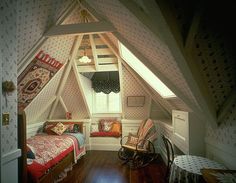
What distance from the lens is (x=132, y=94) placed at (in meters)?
4.97

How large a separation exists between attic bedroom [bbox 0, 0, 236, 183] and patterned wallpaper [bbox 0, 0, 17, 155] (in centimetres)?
1

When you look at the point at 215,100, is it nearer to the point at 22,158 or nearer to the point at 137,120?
the point at 22,158

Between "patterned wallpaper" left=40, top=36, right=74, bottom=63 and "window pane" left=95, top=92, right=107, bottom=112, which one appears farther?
"window pane" left=95, top=92, right=107, bottom=112

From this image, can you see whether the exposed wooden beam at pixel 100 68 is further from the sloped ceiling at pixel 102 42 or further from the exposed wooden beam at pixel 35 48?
the exposed wooden beam at pixel 35 48

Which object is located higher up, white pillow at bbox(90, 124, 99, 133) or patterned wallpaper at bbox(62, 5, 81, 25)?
patterned wallpaper at bbox(62, 5, 81, 25)

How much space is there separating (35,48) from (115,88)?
2.91m

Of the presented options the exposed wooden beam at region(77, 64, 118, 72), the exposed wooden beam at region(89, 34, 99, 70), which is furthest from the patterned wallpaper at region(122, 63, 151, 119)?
the exposed wooden beam at region(89, 34, 99, 70)

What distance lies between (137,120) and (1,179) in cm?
385

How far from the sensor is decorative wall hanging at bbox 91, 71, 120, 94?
18.0 ft

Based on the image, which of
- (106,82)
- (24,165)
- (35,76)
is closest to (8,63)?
(24,165)

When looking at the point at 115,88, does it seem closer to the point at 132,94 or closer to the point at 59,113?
the point at 132,94

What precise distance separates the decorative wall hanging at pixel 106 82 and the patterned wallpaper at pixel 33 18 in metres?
2.86

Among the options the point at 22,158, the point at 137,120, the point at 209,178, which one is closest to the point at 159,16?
the point at 209,178

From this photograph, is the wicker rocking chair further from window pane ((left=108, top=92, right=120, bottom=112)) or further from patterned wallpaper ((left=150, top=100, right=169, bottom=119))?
window pane ((left=108, top=92, right=120, bottom=112))
